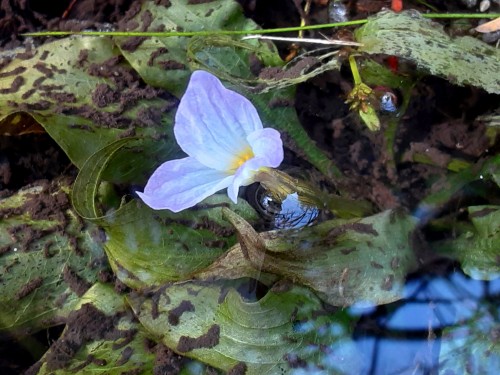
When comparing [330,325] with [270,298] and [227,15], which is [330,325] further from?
[227,15]

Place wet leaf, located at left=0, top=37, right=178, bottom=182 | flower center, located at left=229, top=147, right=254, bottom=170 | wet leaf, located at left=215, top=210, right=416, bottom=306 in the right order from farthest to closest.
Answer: wet leaf, located at left=0, top=37, right=178, bottom=182
wet leaf, located at left=215, top=210, right=416, bottom=306
flower center, located at left=229, top=147, right=254, bottom=170

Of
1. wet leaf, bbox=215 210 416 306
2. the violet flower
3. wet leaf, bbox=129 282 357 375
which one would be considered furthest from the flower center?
wet leaf, bbox=129 282 357 375

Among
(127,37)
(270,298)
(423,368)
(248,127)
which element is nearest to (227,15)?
(127,37)

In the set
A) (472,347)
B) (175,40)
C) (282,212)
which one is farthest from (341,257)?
(175,40)

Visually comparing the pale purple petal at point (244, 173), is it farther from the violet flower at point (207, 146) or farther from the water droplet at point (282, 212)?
the water droplet at point (282, 212)

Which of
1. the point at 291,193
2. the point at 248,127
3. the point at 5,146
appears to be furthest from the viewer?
the point at 5,146

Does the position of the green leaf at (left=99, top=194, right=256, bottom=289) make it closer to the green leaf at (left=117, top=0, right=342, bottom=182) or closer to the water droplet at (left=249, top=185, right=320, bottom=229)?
the water droplet at (left=249, top=185, right=320, bottom=229)

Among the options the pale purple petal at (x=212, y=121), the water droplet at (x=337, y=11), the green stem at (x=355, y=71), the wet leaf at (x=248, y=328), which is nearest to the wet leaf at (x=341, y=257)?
the wet leaf at (x=248, y=328)
